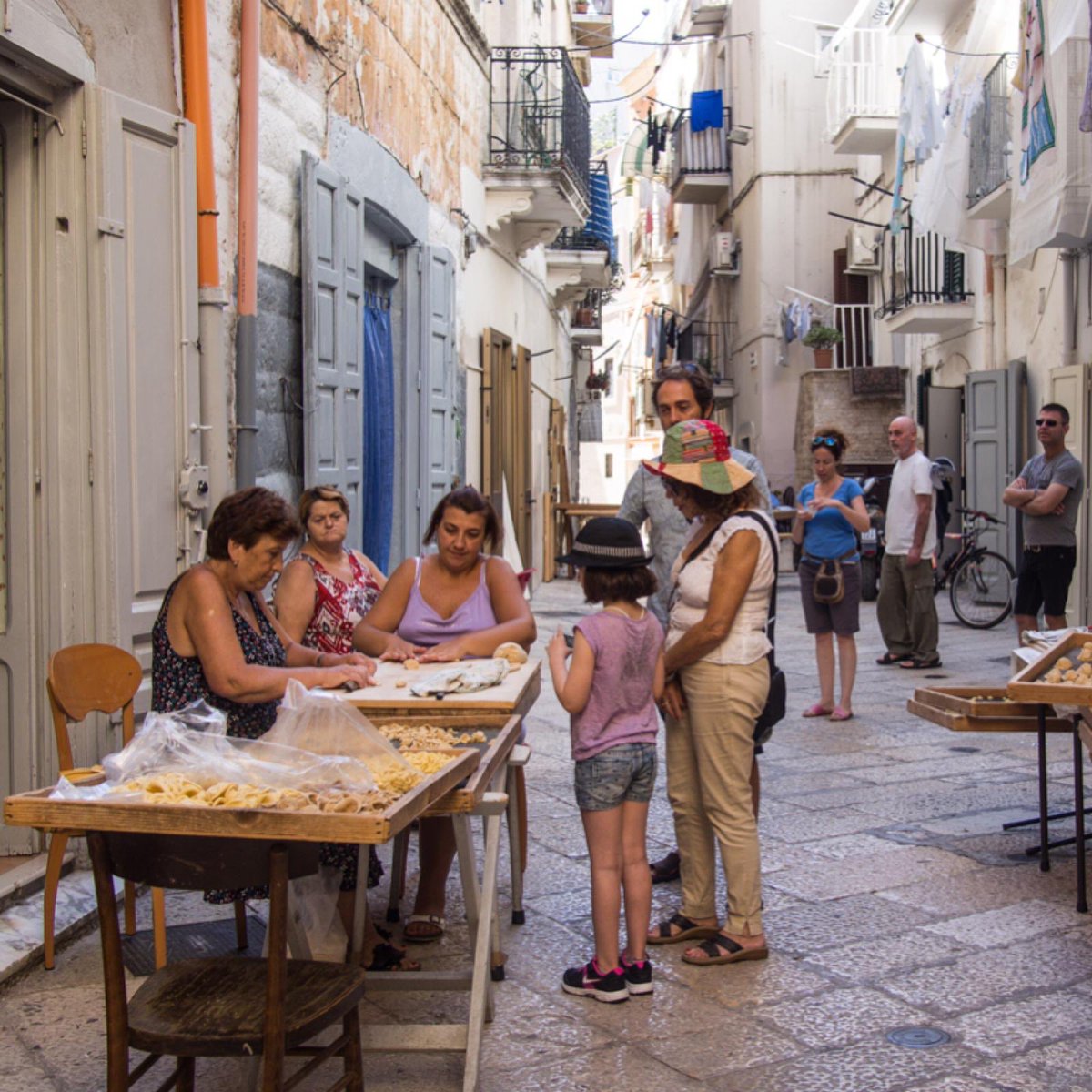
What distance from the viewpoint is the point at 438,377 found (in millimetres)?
10547

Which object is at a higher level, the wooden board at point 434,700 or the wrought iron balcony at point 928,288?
the wrought iron balcony at point 928,288

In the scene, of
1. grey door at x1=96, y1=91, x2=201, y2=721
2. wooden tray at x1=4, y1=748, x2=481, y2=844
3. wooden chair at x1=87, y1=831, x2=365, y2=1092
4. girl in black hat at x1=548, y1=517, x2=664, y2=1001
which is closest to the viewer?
wooden tray at x1=4, y1=748, x2=481, y2=844

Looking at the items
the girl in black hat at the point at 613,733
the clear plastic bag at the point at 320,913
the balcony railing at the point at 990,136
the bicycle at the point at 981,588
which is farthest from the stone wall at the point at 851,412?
the clear plastic bag at the point at 320,913

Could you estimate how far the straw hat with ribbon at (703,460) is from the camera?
14.6 feet

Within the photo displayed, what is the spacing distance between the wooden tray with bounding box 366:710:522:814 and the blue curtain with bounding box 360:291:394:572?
535cm

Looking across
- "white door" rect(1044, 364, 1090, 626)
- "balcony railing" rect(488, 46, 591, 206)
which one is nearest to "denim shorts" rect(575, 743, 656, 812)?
"white door" rect(1044, 364, 1090, 626)

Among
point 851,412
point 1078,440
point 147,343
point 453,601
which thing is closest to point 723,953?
point 453,601

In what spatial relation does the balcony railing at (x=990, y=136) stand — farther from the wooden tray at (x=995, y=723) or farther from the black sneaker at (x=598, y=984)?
the black sneaker at (x=598, y=984)

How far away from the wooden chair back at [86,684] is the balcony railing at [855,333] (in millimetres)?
20490

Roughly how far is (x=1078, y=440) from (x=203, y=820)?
1104cm

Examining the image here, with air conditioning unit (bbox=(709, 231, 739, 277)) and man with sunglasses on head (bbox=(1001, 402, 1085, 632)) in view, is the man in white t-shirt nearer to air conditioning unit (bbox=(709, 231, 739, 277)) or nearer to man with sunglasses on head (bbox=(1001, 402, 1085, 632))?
man with sunglasses on head (bbox=(1001, 402, 1085, 632))

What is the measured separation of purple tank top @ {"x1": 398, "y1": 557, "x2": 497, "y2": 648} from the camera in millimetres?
Answer: 4949

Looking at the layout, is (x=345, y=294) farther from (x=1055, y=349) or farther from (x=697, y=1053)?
(x=1055, y=349)

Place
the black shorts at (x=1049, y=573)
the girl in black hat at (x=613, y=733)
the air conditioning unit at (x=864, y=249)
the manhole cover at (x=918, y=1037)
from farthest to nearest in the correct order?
the air conditioning unit at (x=864, y=249), the black shorts at (x=1049, y=573), the girl in black hat at (x=613, y=733), the manhole cover at (x=918, y=1037)
